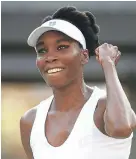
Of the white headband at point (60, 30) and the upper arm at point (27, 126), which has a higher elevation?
the white headband at point (60, 30)

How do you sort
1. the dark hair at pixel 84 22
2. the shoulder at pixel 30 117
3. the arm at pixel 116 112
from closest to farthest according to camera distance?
the arm at pixel 116 112
the dark hair at pixel 84 22
the shoulder at pixel 30 117

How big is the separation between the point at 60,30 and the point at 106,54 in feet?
0.81

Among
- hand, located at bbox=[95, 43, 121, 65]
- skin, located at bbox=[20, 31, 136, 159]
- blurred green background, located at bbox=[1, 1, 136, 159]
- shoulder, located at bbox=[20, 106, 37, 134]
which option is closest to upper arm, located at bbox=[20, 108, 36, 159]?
shoulder, located at bbox=[20, 106, 37, 134]

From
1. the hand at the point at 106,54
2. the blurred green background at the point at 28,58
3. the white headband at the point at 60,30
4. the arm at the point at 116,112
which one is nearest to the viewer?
the arm at the point at 116,112

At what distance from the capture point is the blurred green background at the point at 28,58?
5.84 meters

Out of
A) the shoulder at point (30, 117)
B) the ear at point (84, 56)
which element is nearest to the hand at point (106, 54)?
the ear at point (84, 56)

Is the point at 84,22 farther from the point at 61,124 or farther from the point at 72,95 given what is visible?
the point at 61,124

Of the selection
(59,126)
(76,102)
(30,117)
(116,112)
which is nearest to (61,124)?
(59,126)

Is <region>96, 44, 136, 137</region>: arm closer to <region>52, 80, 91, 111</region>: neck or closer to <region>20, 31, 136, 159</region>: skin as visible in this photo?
<region>20, 31, 136, 159</region>: skin

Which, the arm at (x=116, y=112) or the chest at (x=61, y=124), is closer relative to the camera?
the arm at (x=116, y=112)

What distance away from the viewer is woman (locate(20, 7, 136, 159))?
247 cm

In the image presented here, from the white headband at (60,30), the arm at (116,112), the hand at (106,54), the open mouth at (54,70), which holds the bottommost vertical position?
the arm at (116,112)

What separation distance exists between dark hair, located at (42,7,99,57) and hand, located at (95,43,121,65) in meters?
0.21

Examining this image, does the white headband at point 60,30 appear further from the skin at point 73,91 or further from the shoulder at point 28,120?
the shoulder at point 28,120
